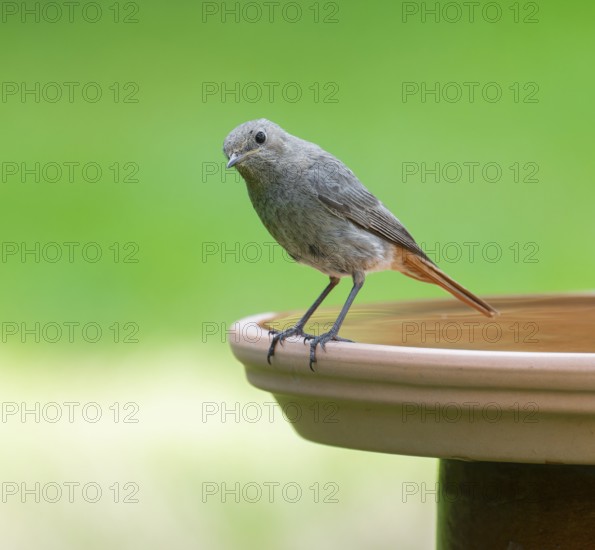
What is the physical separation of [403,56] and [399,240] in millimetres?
6669

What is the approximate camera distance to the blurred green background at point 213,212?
211 inches

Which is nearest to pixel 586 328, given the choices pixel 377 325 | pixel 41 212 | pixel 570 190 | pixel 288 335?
pixel 377 325

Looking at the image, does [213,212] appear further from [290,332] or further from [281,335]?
[281,335]

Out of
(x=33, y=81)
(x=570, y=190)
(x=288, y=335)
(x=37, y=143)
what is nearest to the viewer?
(x=288, y=335)

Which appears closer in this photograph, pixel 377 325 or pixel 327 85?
pixel 377 325

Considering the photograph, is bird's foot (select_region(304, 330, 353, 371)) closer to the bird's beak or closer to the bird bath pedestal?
the bird bath pedestal

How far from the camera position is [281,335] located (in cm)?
280

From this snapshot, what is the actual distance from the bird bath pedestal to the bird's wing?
0.53 meters

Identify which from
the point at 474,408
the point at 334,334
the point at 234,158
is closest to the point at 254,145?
the point at 234,158

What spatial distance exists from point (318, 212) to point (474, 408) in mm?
1366

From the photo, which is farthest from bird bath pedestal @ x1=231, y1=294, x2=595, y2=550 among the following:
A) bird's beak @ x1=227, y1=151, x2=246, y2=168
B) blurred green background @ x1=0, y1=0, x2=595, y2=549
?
blurred green background @ x1=0, y1=0, x2=595, y2=549

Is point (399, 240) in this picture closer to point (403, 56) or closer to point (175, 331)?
point (175, 331)

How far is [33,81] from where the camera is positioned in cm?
980

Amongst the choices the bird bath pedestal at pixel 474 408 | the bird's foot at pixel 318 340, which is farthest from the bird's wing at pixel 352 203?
the bird's foot at pixel 318 340
